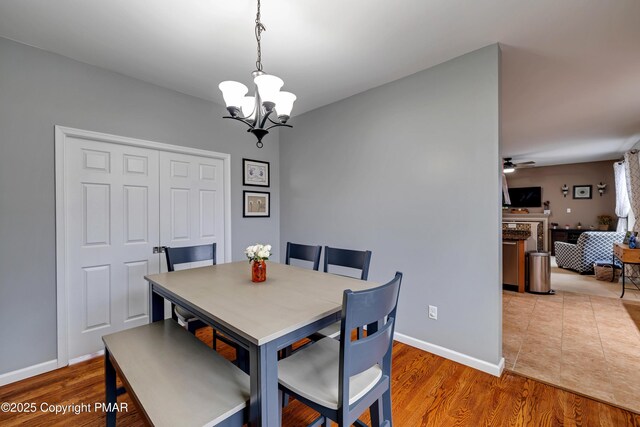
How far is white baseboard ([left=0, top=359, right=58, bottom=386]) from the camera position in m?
2.00

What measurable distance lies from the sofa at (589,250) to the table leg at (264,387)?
6.71 meters

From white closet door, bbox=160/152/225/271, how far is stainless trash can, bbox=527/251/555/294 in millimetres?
4444

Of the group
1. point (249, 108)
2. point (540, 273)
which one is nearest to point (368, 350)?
point (249, 108)

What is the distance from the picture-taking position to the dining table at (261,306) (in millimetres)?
1029

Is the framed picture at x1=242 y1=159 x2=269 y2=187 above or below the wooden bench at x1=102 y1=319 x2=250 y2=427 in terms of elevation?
above

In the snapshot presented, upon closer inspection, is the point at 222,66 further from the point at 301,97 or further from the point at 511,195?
the point at 511,195

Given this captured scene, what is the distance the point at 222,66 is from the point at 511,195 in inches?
343

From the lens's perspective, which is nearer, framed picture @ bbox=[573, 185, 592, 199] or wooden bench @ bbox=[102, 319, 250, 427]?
wooden bench @ bbox=[102, 319, 250, 427]

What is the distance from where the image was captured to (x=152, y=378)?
118cm

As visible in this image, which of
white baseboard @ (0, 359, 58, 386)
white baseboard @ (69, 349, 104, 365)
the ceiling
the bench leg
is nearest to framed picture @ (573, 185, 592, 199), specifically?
the ceiling

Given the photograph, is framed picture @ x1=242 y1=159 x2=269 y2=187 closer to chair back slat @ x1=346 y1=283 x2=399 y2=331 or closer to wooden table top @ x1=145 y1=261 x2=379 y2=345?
wooden table top @ x1=145 y1=261 x2=379 y2=345

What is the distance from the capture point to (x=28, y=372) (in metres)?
2.08

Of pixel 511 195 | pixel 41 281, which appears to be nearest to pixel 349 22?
pixel 41 281

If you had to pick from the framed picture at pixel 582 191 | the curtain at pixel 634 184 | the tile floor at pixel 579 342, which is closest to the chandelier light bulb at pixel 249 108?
the tile floor at pixel 579 342
